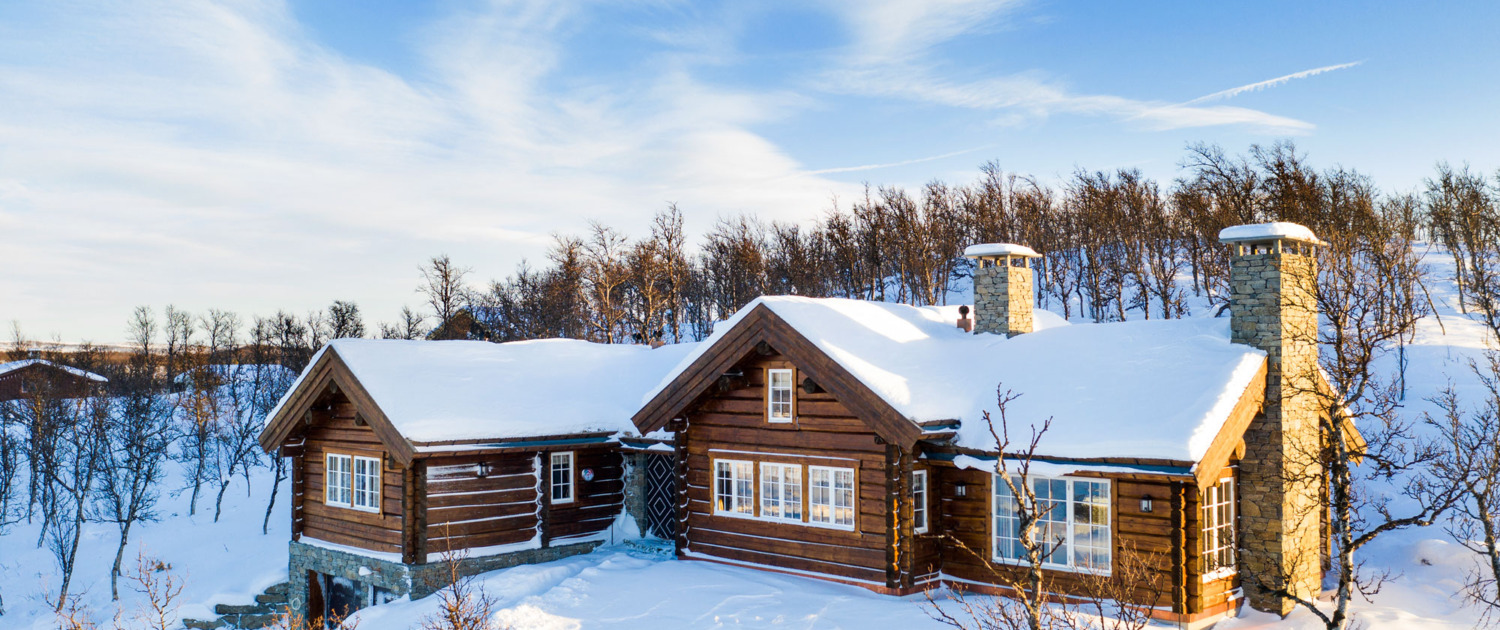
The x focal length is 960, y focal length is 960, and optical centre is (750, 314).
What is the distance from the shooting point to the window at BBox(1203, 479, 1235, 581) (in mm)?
14828

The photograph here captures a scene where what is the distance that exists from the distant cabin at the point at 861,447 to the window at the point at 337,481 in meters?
0.06

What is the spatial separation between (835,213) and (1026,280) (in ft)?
118

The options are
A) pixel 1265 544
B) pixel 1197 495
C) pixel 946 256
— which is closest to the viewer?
pixel 1197 495

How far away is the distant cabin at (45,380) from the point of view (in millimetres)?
48938

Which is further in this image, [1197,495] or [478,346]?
[478,346]

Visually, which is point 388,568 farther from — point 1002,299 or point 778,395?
point 1002,299

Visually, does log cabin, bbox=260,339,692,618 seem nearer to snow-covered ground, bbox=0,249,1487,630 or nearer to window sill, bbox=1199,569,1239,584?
snow-covered ground, bbox=0,249,1487,630

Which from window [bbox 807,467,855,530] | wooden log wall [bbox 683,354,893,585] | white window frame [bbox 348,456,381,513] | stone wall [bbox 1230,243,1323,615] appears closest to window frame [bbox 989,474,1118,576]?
wooden log wall [bbox 683,354,893,585]

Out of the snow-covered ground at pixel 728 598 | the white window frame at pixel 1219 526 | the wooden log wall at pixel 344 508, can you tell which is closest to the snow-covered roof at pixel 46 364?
the snow-covered ground at pixel 728 598

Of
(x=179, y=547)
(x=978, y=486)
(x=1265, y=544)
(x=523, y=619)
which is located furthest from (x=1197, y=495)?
(x=179, y=547)

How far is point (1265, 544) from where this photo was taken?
15328 millimetres

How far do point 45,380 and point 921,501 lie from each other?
52399 millimetres

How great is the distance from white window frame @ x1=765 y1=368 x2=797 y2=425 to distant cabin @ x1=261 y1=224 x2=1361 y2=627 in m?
0.04

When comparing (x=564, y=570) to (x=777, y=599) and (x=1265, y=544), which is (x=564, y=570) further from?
(x=1265, y=544)
